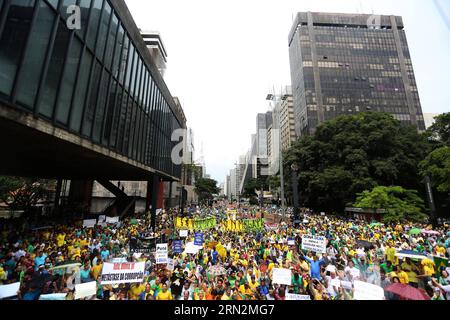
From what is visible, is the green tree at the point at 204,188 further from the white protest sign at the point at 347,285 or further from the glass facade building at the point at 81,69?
the white protest sign at the point at 347,285

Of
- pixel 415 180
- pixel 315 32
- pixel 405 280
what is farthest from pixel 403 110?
pixel 405 280

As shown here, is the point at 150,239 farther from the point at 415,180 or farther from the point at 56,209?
the point at 415,180

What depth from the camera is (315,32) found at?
78.2 meters

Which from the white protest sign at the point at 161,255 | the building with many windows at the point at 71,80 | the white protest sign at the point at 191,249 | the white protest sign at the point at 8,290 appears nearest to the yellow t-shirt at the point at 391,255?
the white protest sign at the point at 191,249

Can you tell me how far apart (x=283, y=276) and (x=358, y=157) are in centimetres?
3042

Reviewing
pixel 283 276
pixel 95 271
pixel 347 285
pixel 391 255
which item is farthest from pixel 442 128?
pixel 95 271

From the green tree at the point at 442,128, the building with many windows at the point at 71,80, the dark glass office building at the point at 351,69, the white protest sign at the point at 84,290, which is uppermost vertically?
the dark glass office building at the point at 351,69

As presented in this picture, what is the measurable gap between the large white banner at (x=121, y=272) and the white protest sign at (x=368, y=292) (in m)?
6.17

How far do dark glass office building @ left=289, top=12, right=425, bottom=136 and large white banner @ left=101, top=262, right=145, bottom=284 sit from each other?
2825 inches

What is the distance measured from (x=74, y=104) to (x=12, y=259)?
25.0 feet

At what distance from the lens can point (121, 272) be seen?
7094mm

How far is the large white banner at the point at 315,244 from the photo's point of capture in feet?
33.4

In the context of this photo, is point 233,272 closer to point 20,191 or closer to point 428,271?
point 428,271

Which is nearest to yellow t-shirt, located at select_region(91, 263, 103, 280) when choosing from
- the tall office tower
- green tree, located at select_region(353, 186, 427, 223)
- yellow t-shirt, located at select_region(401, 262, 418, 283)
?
yellow t-shirt, located at select_region(401, 262, 418, 283)
